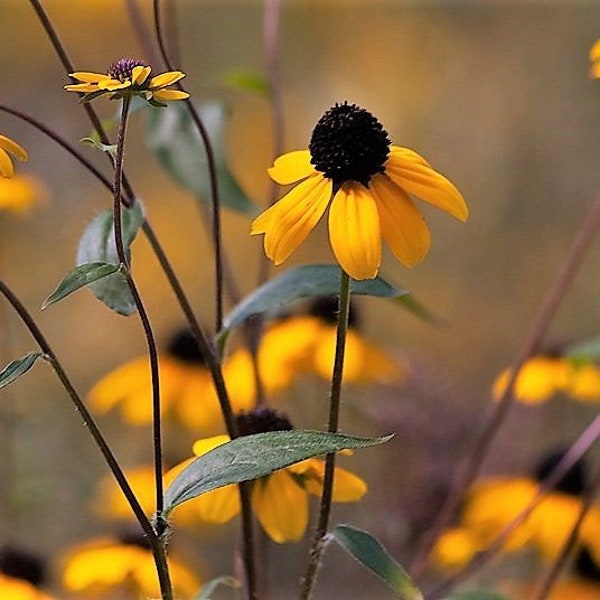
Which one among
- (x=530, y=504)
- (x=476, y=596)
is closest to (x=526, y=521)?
(x=530, y=504)

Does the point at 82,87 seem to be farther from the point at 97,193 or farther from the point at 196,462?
the point at 97,193

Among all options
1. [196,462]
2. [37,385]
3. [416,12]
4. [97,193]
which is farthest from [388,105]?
[196,462]

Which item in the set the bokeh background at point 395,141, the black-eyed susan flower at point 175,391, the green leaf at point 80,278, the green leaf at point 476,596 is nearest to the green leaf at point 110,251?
the green leaf at point 80,278

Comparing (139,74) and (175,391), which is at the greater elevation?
(139,74)

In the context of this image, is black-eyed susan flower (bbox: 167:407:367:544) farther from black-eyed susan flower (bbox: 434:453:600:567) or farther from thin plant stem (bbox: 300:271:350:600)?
black-eyed susan flower (bbox: 434:453:600:567)

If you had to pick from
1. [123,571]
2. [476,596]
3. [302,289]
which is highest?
[302,289]

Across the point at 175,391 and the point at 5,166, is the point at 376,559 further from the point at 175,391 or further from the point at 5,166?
the point at 175,391

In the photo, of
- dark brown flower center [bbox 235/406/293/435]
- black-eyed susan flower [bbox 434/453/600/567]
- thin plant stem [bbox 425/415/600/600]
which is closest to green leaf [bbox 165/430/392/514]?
dark brown flower center [bbox 235/406/293/435]
